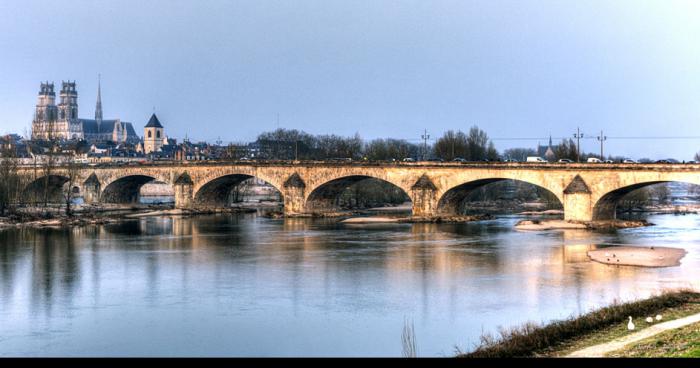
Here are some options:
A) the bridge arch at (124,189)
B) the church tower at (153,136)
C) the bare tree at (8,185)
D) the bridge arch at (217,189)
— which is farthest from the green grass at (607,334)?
the church tower at (153,136)

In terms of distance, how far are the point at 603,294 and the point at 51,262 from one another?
23165mm

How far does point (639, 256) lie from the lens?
121ft

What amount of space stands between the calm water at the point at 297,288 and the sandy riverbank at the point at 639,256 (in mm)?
738

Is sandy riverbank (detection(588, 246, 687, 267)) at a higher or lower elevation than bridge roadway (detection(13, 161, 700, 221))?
lower

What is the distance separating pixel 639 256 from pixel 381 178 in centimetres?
2860

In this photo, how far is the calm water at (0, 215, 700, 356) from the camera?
867 inches

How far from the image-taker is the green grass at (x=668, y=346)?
55.6 feet

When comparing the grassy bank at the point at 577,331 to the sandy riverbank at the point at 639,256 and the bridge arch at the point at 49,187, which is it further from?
the bridge arch at the point at 49,187

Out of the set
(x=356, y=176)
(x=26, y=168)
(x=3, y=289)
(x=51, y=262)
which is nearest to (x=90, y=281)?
(x=3, y=289)

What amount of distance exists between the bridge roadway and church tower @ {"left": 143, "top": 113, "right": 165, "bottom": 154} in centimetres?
7095

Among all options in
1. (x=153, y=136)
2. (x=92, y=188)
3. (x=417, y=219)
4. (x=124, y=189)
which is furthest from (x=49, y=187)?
(x=153, y=136)

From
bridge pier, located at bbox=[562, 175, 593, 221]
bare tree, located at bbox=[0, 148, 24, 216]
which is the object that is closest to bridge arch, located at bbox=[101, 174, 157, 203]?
bare tree, located at bbox=[0, 148, 24, 216]

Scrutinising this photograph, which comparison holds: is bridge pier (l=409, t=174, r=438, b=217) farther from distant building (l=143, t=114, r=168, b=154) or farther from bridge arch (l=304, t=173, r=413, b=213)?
distant building (l=143, t=114, r=168, b=154)

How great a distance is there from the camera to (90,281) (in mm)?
31594
